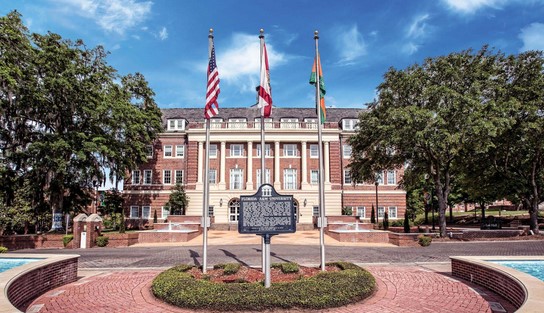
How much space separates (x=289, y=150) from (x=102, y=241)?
89.4 feet

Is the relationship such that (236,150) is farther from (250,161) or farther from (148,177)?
(148,177)

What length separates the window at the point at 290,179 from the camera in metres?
46.1

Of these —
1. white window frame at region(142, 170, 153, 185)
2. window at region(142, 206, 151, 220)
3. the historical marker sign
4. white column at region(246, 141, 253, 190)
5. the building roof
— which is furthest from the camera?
the building roof

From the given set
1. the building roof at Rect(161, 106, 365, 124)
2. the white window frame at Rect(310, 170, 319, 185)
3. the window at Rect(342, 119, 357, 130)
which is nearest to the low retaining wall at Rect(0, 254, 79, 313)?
the white window frame at Rect(310, 170, 319, 185)

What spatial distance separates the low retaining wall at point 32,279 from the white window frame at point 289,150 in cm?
3588

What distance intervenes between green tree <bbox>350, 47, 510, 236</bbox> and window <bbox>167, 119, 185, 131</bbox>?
28.5 metres

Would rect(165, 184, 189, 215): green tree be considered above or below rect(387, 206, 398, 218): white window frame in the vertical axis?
above

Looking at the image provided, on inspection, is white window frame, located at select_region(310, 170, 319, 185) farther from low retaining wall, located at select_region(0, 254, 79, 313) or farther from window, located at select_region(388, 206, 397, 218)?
low retaining wall, located at select_region(0, 254, 79, 313)

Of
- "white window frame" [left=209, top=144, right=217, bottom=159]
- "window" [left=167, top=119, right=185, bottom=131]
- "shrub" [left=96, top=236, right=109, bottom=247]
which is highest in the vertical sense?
"window" [left=167, top=119, right=185, bottom=131]

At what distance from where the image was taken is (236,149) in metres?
46.8

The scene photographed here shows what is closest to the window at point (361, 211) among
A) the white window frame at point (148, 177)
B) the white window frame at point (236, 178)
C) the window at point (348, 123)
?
the window at point (348, 123)

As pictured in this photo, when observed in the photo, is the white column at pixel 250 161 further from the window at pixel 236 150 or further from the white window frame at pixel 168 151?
the white window frame at pixel 168 151

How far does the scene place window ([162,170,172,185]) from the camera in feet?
155

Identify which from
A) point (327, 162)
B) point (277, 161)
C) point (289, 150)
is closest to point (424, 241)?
point (327, 162)
